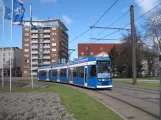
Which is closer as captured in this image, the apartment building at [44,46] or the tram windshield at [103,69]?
the tram windshield at [103,69]

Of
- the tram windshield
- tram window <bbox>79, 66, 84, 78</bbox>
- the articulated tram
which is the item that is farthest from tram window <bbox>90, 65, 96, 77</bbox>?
tram window <bbox>79, 66, 84, 78</bbox>

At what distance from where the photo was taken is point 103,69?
27.3 meters

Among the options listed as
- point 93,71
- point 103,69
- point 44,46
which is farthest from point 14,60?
point 103,69

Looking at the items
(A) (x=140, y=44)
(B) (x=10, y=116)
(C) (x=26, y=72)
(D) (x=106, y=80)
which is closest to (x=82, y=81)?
(D) (x=106, y=80)

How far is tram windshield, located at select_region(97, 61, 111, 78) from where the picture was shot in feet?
88.8

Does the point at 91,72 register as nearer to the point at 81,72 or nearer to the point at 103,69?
the point at 103,69

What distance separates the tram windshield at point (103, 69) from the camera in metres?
27.1

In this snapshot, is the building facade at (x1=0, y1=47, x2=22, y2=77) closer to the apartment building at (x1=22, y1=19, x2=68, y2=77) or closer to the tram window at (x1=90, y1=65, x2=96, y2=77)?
the apartment building at (x1=22, y1=19, x2=68, y2=77)

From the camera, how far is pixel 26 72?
131 m

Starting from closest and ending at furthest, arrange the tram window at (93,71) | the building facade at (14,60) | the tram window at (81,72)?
the tram window at (93,71) → the tram window at (81,72) → the building facade at (14,60)

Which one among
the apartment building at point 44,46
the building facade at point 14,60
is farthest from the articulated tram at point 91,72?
the building facade at point 14,60

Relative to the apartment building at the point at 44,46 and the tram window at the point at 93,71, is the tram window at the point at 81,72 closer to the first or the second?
the tram window at the point at 93,71

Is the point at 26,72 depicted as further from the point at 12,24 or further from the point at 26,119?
the point at 26,119

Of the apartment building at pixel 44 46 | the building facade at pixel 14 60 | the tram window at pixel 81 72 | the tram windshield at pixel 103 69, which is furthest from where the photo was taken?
the building facade at pixel 14 60
